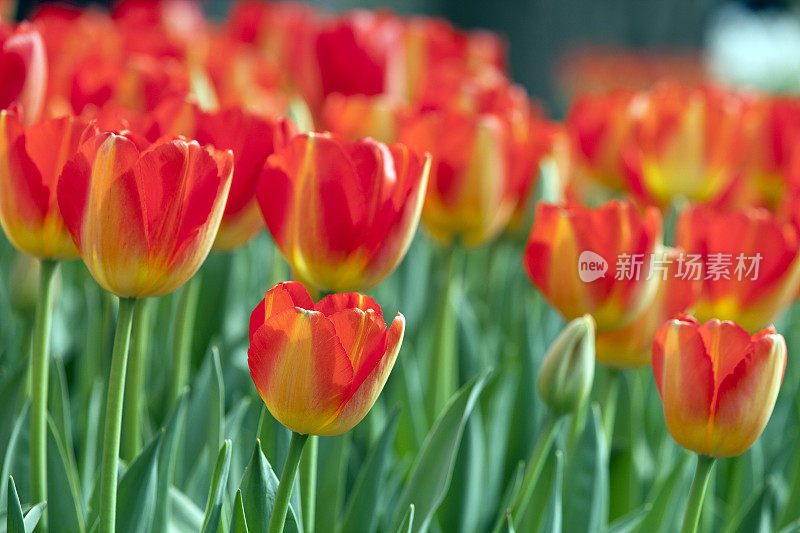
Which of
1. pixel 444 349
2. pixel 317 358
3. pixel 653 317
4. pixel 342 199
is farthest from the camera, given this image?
pixel 444 349

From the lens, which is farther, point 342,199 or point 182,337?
point 182,337

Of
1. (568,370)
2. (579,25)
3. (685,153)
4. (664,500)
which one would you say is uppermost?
(579,25)

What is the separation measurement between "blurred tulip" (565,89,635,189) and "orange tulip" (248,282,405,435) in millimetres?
706

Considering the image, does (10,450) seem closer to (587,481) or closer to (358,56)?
(587,481)

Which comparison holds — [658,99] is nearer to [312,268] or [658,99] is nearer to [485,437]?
[485,437]

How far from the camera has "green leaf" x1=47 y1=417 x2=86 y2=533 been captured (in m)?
0.52

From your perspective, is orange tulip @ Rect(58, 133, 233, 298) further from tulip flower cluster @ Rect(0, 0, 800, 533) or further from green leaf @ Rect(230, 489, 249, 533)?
green leaf @ Rect(230, 489, 249, 533)

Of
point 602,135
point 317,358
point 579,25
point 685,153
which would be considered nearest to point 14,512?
point 317,358

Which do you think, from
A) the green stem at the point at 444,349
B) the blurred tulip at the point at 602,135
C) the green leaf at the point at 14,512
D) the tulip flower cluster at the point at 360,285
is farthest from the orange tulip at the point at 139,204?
the blurred tulip at the point at 602,135

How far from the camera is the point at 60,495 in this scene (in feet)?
1.72

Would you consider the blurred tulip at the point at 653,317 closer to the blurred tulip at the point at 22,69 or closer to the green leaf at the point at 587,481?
the green leaf at the point at 587,481

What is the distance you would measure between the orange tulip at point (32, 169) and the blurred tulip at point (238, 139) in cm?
8

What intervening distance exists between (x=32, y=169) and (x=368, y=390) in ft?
0.72

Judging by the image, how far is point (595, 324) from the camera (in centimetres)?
61
